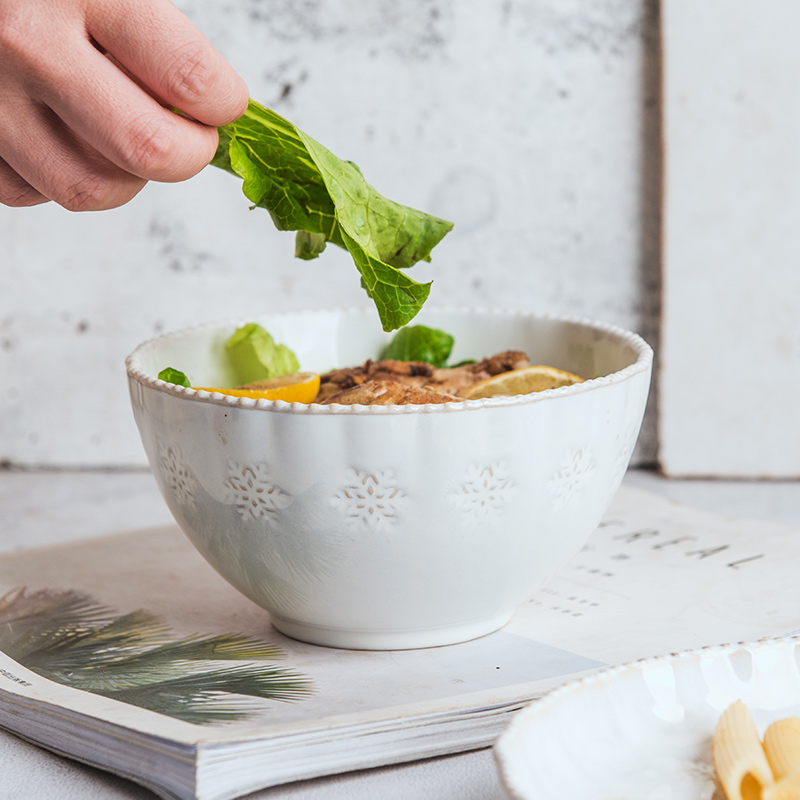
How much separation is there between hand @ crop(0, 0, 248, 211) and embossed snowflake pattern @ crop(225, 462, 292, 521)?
21cm

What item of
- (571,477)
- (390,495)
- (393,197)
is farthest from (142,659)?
(393,197)

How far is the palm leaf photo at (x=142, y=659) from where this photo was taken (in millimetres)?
690

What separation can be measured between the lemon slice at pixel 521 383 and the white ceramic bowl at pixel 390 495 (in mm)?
83

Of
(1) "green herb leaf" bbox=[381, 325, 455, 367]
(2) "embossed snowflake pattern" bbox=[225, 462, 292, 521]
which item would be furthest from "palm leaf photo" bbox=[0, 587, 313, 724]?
(1) "green herb leaf" bbox=[381, 325, 455, 367]

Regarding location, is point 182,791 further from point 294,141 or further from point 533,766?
point 294,141

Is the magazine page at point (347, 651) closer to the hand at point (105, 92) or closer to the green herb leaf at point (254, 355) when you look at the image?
the green herb leaf at point (254, 355)

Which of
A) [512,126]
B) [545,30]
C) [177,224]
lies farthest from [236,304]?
[545,30]

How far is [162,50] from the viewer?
1.94 feet

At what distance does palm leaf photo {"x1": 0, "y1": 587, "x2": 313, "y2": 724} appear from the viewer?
2.27 ft

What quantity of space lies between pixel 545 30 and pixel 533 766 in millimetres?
1318

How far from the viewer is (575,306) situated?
167 centimetres

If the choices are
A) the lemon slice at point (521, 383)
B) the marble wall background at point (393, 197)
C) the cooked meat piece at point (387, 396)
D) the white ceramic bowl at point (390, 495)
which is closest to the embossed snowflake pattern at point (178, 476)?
the white ceramic bowl at point (390, 495)

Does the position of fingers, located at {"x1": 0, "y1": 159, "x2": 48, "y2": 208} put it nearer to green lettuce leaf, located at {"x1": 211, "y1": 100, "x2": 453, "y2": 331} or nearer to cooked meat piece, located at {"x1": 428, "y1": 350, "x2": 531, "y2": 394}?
green lettuce leaf, located at {"x1": 211, "y1": 100, "x2": 453, "y2": 331}

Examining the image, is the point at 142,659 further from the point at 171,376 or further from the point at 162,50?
the point at 162,50
